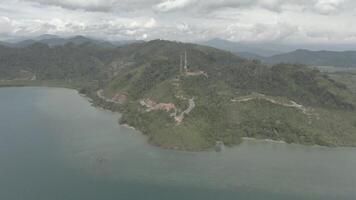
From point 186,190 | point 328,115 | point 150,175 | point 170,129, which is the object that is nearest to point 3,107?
point 170,129

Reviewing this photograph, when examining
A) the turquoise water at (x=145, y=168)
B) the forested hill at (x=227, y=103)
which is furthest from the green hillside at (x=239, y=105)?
the turquoise water at (x=145, y=168)

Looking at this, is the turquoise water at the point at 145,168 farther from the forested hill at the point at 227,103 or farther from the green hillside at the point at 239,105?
the forested hill at the point at 227,103

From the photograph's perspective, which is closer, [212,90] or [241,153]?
[241,153]

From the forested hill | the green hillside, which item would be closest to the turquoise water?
the green hillside

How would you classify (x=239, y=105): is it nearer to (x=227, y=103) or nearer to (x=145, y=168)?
(x=227, y=103)

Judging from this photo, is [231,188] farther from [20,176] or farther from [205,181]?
[20,176]
